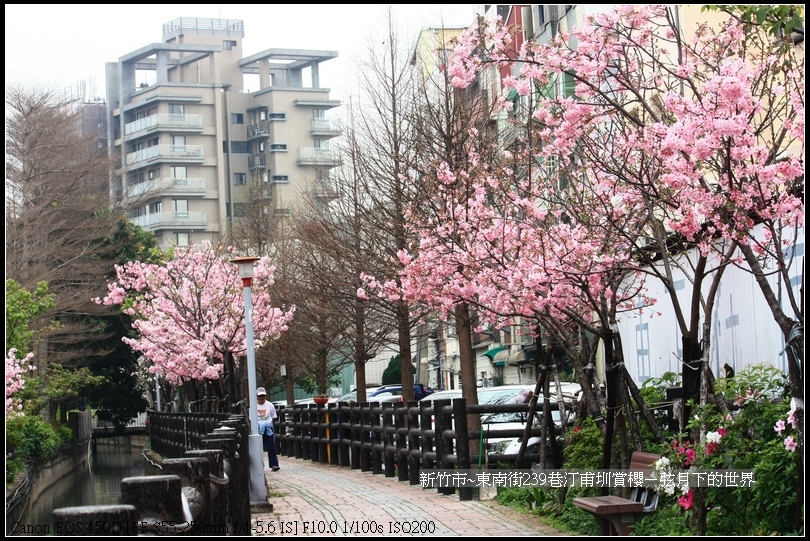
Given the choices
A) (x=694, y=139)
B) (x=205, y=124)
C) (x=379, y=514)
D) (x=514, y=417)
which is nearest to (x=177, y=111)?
(x=205, y=124)

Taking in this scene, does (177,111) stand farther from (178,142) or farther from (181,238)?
(181,238)

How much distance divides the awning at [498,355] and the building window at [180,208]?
4590 centimetres

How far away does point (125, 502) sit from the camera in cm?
473

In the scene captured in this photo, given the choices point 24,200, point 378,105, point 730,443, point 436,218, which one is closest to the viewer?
point 730,443

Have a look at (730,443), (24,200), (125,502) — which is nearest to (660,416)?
(730,443)

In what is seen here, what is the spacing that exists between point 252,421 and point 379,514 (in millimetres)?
3750

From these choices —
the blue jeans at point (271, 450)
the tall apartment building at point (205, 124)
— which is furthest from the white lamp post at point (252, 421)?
the tall apartment building at point (205, 124)

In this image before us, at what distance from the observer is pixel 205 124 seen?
94875 mm

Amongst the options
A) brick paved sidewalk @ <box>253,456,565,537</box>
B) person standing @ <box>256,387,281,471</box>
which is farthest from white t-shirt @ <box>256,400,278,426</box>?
brick paved sidewalk @ <box>253,456,565,537</box>

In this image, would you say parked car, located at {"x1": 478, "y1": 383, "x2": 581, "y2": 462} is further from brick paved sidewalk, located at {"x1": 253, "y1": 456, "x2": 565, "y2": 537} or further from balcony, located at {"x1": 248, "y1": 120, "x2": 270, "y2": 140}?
balcony, located at {"x1": 248, "y1": 120, "x2": 270, "y2": 140}

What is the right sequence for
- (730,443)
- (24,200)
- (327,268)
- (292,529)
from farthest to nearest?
(24,200), (327,268), (292,529), (730,443)

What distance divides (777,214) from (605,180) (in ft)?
7.89

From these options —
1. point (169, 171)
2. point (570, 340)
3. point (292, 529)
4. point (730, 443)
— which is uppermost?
point (169, 171)

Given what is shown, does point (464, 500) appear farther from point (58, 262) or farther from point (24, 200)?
point (58, 262)
